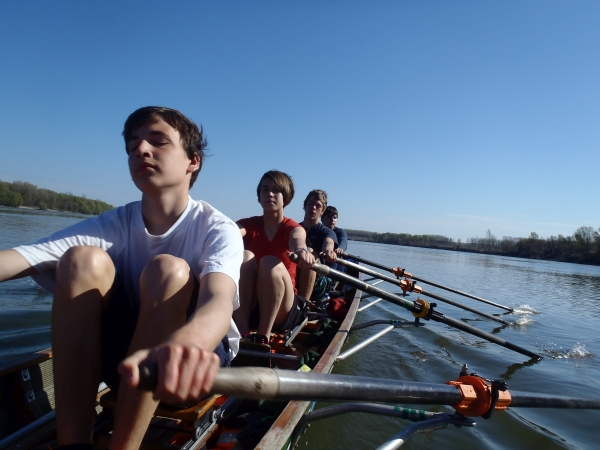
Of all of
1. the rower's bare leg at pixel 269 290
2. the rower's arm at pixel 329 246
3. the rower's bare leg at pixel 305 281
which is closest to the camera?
the rower's bare leg at pixel 269 290

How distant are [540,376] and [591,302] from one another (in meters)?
9.97

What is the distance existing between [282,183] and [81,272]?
2.65 metres

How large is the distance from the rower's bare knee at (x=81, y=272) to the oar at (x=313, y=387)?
0.90 metres

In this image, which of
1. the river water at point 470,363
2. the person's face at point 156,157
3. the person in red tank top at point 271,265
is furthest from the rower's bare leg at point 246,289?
the person's face at point 156,157

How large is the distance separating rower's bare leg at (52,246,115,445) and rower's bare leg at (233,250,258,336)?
6.40ft

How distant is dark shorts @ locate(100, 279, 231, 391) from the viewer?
5.62 feet

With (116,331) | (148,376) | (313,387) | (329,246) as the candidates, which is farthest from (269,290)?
(148,376)

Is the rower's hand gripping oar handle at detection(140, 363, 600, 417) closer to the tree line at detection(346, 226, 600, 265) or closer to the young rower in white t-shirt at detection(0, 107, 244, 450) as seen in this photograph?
the young rower in white t-shirt at detection(0, 107, 244, 450)

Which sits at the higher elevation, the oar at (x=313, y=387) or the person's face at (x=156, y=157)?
the person's face at (x=156, y=157)

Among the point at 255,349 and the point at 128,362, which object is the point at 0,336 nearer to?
the point at 255,349

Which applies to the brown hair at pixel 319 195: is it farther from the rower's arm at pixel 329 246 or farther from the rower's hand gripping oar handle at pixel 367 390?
the rower's hand gripping oar handle at pixel 367 390

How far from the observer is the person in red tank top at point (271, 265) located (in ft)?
11.0

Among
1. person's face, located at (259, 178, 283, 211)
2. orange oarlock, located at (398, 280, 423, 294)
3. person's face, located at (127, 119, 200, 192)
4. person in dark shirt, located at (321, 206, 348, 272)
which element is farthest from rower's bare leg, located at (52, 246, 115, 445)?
person in dark shirt, located at (321, 206, 348, 272)

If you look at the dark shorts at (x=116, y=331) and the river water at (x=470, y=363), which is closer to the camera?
the dark shorts at (x=116, y=331)
